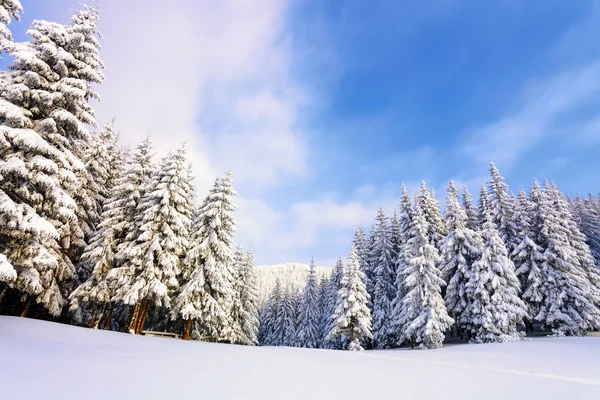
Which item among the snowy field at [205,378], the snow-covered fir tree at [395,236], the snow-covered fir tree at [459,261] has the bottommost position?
the snowy field at [205,378]

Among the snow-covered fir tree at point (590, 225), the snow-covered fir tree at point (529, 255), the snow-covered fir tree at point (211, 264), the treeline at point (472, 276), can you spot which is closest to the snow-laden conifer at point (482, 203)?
the treeline at point (472, 276)

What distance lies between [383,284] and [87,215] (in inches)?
1152

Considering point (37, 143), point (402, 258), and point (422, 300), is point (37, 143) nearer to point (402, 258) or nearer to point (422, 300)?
point (422, 300)

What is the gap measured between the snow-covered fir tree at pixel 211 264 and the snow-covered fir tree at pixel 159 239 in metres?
1.21

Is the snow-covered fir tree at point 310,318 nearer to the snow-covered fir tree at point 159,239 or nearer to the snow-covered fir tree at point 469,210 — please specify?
the snow-covered fir tree at point 469,210

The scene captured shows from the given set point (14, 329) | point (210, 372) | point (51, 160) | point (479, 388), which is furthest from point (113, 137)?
point (479, 388)

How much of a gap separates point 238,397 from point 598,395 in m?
9.71

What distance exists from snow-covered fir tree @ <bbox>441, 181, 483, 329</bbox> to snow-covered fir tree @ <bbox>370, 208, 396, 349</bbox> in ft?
19.7

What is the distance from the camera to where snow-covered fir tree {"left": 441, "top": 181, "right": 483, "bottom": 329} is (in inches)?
1208

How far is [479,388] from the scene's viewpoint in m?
8.98

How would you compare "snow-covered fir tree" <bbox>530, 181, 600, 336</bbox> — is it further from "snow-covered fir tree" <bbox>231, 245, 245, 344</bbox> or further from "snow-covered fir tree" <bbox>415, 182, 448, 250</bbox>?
"snow-covered fir tree" <bbox>231, 245, 245, 344</bbox>

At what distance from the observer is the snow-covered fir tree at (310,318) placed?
51.7 m

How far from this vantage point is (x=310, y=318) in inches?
Result: 2122

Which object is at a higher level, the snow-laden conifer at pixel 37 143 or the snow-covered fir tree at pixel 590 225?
the snow-covered fir tree at pixel 590 225
